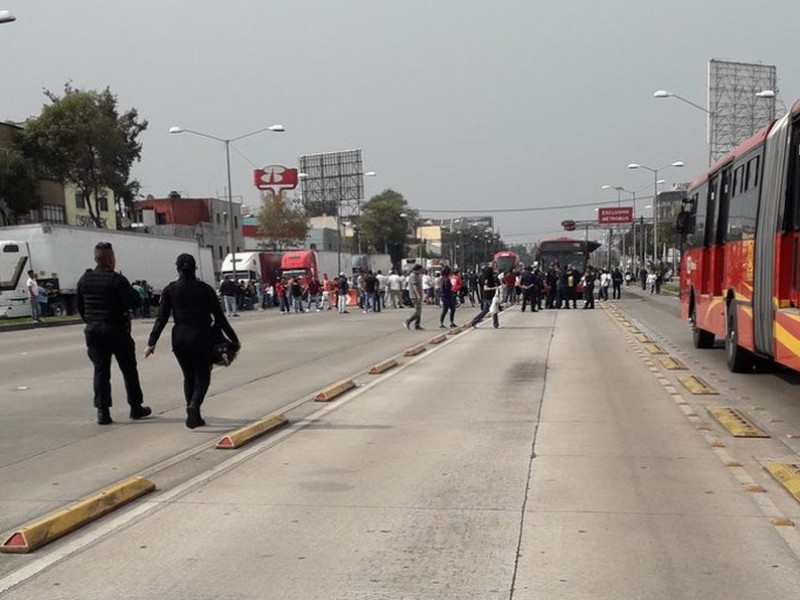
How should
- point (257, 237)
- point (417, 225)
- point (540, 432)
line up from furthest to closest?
point (417, 225) < point (257, 237) < point (540, 432)

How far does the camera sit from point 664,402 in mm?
10930

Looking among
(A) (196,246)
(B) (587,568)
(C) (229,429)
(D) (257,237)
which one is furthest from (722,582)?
(D) (257,237)

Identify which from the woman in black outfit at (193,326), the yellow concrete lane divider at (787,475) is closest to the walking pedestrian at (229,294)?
the woman in black outfit at (193,326)

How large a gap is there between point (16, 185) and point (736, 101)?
41.8 metres

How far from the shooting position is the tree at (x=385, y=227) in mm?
122188

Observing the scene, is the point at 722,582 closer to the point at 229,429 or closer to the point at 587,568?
the point at 587,568

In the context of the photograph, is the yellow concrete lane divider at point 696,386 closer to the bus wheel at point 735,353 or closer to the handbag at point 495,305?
the bus wheel at point 735,353

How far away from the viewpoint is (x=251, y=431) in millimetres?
8867

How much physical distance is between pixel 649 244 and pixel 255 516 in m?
128

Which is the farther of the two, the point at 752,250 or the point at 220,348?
the point at 752,250

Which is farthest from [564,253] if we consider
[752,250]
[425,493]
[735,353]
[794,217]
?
[425,493]

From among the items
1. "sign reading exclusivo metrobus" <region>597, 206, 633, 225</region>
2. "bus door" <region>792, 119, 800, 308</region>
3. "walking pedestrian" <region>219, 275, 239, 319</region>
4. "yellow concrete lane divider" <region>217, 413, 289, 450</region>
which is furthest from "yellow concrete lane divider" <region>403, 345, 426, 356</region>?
"sign reading exclusivo metrobus" <region>597, 206, 633, 225</region>

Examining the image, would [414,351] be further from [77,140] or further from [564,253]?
[77,140]

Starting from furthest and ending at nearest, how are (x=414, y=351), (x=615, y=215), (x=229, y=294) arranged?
(x=615, y=215) < (x=229, y=294) < (x=414, y=351)
